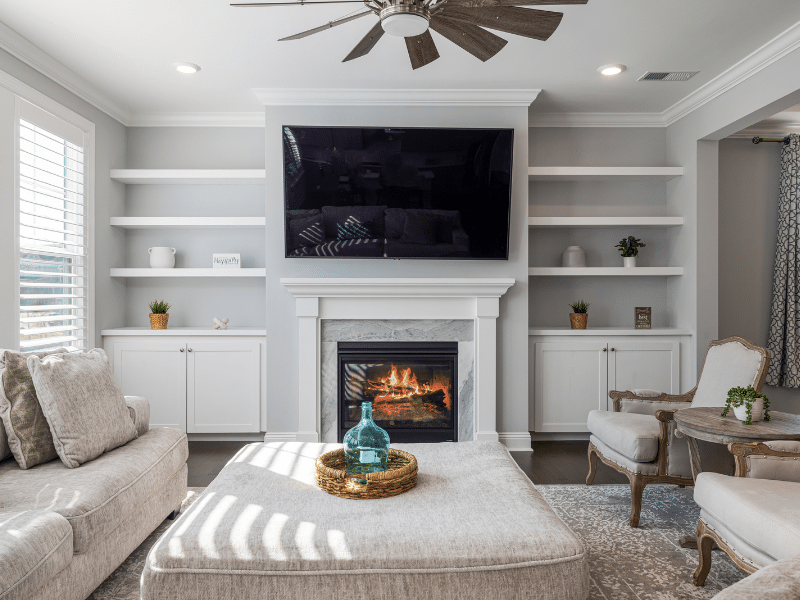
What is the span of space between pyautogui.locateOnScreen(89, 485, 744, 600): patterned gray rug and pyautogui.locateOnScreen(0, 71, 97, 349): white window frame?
160cm

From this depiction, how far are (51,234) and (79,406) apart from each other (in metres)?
1.80

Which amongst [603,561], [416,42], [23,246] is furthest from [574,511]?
[23,246]

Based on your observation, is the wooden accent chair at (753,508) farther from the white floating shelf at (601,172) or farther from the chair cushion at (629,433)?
the white floating shelf at (601,172)

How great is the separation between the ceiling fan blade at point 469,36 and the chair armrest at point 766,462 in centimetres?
180

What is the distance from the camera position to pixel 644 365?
4250 millimetres

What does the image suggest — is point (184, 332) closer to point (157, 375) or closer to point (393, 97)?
point (157, 375)

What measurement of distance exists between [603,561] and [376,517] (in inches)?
48.2

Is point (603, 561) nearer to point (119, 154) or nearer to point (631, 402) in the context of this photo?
point (631, 402)

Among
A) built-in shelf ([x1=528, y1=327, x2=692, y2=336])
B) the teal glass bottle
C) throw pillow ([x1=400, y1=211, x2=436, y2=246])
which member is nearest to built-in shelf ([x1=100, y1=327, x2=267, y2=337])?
throw pillow ([x1=400, y1=211, x2=436, y2=246])

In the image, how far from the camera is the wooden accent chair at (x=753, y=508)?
1.73 metres

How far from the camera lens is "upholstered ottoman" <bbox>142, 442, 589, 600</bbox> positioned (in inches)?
58.1

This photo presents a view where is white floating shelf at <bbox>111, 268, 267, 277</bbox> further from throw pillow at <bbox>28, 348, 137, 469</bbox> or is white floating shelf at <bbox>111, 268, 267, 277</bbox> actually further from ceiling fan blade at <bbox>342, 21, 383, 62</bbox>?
ceiling fan blade at <bbox>342, 21, 383, 62</bbox>

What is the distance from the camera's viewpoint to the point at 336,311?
13.2 ft

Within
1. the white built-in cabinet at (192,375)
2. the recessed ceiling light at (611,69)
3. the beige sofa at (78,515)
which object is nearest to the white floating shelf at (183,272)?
the white built-in cabinet at (192,375)
